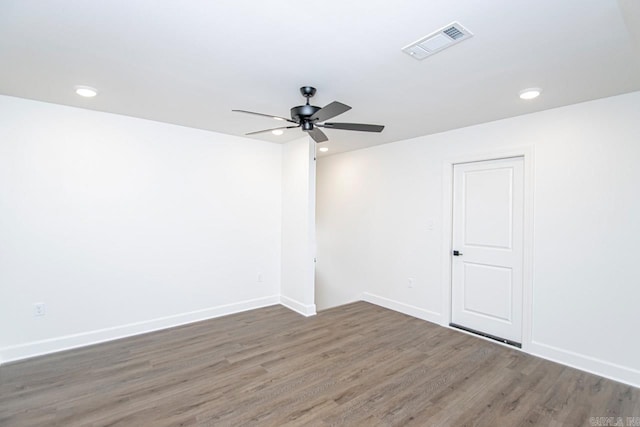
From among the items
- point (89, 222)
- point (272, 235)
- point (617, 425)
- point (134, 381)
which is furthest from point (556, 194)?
point (89, 222)

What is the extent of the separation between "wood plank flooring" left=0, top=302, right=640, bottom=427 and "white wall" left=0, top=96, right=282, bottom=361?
417mm

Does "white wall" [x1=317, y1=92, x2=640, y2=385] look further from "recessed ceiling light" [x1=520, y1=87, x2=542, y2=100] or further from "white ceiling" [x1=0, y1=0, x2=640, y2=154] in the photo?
"recessed ceiling light" [x1=520, y1=87, x2=542, y2=100]

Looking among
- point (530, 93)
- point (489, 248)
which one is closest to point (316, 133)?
point (530, 93)

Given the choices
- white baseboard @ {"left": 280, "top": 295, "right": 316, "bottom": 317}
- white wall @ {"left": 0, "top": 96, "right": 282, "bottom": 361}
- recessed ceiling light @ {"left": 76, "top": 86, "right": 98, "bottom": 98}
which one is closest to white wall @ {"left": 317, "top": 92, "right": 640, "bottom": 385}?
white baseboard @ {"left": 280, "top": 295, "right": 316, "bottom": 317}

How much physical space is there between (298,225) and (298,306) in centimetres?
119

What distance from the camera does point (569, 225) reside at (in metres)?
2.99

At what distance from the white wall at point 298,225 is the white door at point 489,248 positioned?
193cm

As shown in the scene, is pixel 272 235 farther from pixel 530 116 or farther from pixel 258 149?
pixel 530 116

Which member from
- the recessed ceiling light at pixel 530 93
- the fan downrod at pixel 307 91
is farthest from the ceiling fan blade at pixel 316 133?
the recessed ceiling light at pixel 530 93

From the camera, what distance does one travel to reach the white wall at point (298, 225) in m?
4.30

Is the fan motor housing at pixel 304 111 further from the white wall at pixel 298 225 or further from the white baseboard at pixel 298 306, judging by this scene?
the white baseboard at pixel 298 306

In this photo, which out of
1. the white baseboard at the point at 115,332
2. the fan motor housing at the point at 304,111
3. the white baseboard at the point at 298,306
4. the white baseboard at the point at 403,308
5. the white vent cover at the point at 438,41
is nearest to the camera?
the white vent cover at the point at 438,41

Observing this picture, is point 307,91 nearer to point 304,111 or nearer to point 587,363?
point 304,111

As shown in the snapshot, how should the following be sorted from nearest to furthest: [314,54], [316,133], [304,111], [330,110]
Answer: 1. [314,54]
2. [330,110]
3. [304,111]
4. [316,133]
